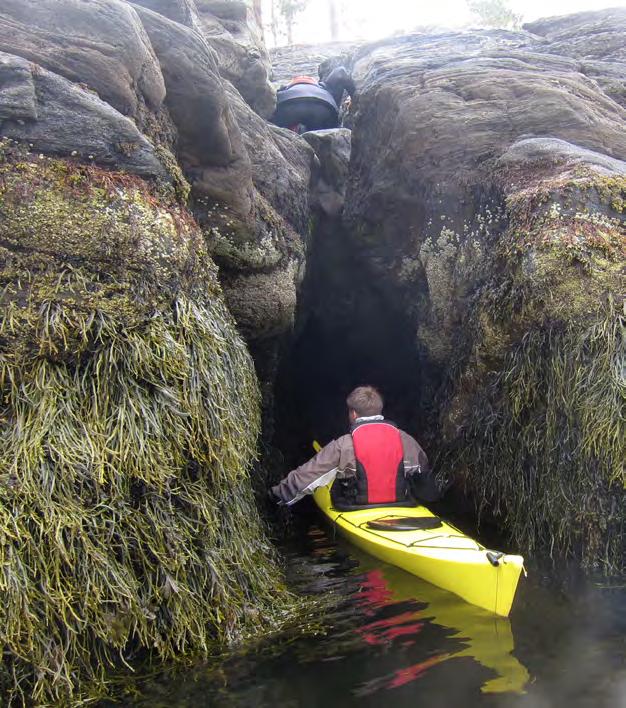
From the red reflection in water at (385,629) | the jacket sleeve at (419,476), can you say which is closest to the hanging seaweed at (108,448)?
the red reflection in water at (385,629)

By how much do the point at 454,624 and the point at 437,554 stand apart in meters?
0.67

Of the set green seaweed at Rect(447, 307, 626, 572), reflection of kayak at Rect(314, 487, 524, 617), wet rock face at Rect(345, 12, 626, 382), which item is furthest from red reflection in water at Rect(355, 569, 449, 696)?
wet rock face at Rect(345, 12, 626, 382)

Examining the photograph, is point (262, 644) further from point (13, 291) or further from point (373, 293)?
point (373, 293)

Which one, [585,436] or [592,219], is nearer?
[585,436]

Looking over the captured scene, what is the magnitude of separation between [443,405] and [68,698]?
4.44m

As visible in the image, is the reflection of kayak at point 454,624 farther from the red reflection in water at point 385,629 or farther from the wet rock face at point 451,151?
the wet rock face at point 451,151

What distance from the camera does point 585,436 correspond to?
468cm

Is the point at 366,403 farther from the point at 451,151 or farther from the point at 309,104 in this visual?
the point at 309,104

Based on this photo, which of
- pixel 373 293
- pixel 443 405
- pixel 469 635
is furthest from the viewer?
pixel 373 293

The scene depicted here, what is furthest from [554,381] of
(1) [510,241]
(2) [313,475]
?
(2) [313,475]

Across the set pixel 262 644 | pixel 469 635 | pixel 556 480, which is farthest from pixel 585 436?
pixel 262 644

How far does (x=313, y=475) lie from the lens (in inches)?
234

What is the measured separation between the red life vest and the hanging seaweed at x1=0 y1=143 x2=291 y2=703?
146 cm

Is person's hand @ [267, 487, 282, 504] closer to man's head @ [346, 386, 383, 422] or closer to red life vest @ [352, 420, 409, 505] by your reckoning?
red life vest @ [352, 420, 409, 505]
